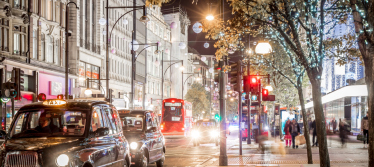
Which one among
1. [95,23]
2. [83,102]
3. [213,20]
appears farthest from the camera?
[95,23]

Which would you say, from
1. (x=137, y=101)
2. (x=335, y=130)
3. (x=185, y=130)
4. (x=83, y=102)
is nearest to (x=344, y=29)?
(x=335, y=130)

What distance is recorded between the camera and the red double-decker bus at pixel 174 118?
40375mm

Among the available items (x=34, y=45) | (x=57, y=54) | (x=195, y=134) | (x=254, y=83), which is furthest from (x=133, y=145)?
(x=57, y=54)

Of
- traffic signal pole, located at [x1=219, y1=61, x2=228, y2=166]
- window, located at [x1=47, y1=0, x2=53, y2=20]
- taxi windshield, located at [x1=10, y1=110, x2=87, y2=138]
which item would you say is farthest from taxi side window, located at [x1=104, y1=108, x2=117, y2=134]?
window, located at [x1=47, y1=0, x2=53, y2=20]

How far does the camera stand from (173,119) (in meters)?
40.6

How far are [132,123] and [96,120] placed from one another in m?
5.54

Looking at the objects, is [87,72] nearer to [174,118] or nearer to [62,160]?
[174,118]

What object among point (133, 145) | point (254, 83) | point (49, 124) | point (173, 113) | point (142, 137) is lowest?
point (133, 145)

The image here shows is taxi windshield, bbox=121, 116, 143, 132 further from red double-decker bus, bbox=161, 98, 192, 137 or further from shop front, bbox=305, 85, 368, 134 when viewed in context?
red double-decker bus, bbox=161, 98, 192, 137

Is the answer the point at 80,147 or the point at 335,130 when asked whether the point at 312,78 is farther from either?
the point at 335,130

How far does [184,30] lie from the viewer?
10356 centimetres

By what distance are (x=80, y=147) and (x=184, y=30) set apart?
9624 centimetres

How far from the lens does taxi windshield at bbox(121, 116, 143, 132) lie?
14.6 metres

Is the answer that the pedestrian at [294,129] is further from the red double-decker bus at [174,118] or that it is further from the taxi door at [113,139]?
the taxi door at [113,139]
